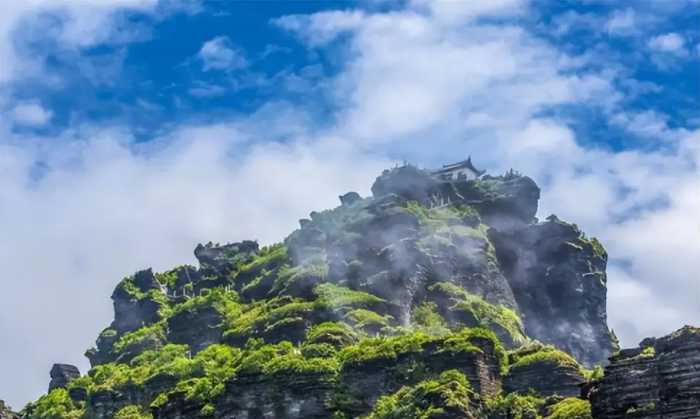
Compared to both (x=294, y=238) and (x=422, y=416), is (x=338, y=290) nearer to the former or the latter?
(x=294, y=238)

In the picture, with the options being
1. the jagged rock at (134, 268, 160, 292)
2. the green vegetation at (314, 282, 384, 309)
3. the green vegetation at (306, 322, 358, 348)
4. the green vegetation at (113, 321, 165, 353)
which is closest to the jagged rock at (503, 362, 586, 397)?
the green vegetation at (306, 322, 358, 348)

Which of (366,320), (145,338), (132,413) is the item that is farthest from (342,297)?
(145,338)

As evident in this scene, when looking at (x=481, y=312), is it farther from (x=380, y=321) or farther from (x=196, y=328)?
(x=196, y=328)

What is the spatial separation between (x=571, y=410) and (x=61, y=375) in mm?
80215

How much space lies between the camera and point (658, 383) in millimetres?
61938

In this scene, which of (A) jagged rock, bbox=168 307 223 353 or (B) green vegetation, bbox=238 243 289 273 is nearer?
(A) jagged rock, bbox=168 307 223 353

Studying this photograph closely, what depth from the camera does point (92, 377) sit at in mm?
142375

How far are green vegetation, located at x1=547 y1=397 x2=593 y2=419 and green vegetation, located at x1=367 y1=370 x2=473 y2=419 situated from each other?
7564mm

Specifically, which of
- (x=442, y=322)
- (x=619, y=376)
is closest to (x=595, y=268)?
(x=442, y=322)

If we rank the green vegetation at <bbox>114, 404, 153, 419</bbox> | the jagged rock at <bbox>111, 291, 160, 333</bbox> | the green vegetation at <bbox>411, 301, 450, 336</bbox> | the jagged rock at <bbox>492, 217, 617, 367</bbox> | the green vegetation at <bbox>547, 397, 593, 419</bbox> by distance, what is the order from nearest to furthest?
the green vegetation at <bbox>547, 397, 593, 419</bbox> < the green vegetation at <bbox>114, 404, 153, 419</bbox> < the green vegetation at <bbox>411, 301, 450, 336</bbox> < the jagged rock at <bbox>492, 217, 617, 367</bbox> < the jagged rock at <bbox>111, 291, 160, 333</bbox>

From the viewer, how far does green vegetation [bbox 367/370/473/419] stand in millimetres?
101438

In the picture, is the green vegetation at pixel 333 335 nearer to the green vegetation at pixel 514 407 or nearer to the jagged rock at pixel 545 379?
the jagged rock at pixel 545 379

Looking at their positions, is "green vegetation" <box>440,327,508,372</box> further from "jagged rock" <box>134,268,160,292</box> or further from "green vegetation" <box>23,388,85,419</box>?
"jagged rock" <box>134,268,160,292</box>

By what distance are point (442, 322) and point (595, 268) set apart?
3354 cm
